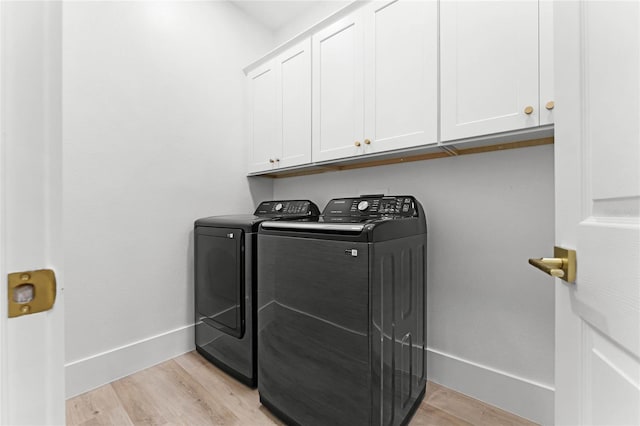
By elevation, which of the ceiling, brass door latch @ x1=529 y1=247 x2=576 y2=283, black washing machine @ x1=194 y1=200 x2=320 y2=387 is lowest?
black washing machine @ x1=194 y1=200 x2=320 y2=387

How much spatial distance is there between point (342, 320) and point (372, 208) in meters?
0.75

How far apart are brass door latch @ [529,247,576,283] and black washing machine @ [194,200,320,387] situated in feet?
4.71

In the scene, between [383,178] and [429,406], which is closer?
[429,406]

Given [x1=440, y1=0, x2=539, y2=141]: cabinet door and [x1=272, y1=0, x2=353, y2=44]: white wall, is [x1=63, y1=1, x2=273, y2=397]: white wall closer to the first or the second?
[x1=272, y1=0, x2=353, y2=44]: white wall

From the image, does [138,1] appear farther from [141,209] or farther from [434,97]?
[434,97]

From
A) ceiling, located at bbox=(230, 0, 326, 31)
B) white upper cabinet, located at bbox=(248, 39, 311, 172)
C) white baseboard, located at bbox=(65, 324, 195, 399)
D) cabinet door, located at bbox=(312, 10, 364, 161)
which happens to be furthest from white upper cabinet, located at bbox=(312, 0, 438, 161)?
white baseboard, located at bbox=(65, 324, 195, 399)

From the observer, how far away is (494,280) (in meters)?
1.59

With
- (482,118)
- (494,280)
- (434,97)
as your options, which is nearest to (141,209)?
(434,97)

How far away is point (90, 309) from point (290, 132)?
5.53ft

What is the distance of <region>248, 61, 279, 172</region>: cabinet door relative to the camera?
229 centimetres

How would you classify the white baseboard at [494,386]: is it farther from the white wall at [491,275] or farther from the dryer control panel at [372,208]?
the dryer control panel at [372,208]

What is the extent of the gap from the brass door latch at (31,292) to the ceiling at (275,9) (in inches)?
104

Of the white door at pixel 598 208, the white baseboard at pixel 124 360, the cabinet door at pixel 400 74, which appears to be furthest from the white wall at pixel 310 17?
the white baseboard at pixel 124 360

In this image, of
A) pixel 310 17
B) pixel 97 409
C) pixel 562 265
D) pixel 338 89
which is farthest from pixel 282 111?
pixel 97 409
